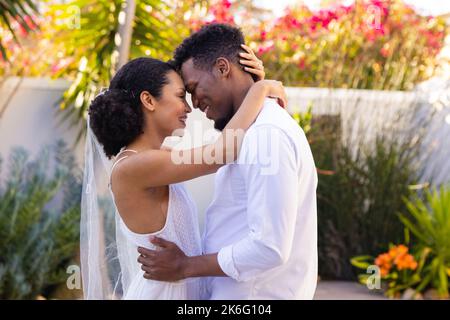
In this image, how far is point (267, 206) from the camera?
7.61ft

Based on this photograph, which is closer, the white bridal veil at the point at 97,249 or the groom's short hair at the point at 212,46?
the groom's short hair at the point at 212,46

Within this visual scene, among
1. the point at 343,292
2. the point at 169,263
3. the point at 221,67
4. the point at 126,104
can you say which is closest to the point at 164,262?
the point at 169,263

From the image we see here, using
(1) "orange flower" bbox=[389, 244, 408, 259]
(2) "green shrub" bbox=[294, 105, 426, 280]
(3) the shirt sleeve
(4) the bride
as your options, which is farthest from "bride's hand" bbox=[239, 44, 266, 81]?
(2) "green shrub" bbox=[294, 105, 426, 280]

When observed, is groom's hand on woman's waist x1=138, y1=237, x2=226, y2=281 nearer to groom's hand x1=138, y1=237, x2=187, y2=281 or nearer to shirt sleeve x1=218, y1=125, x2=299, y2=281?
groom's hand x1=138, y1=237, x2=187, y2=281

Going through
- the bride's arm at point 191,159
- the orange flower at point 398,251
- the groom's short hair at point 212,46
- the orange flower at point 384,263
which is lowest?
the orange flower at point 384,263

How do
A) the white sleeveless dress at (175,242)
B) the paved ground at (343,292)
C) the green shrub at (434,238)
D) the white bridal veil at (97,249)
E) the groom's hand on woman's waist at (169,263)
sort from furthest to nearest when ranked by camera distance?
the green shrub at (434,238)
the paved ground at (343,292)
the white bridal veil at (97,249)
the white sleeveless dress at (175,242)
the groom's hand on woman's waist at (169,263)

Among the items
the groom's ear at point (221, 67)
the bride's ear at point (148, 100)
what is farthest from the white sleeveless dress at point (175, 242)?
the groom's ear at point (221, 67)

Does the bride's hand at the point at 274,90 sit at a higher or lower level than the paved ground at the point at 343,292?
higher

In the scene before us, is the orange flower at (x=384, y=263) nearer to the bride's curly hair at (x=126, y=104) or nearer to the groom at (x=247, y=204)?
the groom at (x=247, y=204)

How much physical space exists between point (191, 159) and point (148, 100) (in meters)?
0.29

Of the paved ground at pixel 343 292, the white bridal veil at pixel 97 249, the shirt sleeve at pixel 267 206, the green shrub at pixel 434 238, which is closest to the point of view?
the shirt sleeve at pixel 267 206

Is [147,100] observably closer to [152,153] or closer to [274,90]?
[152,153]

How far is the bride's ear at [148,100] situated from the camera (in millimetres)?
2715

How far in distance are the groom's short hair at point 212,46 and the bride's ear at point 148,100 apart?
17 centimetres
